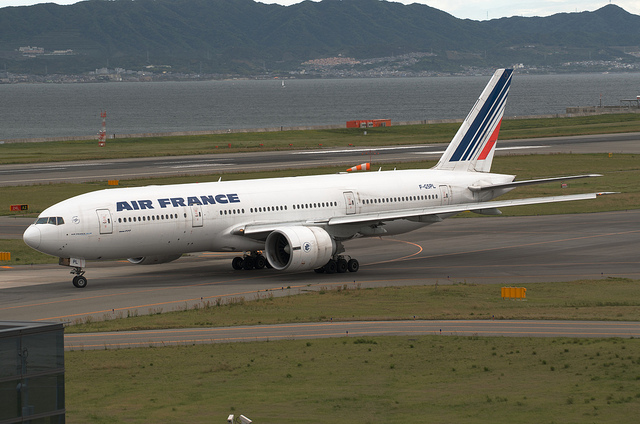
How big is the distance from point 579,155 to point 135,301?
274ft

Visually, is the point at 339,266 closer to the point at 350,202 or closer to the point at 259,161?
the point at 350,202

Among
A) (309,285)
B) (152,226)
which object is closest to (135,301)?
(152,226)

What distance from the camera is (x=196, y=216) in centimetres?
4791

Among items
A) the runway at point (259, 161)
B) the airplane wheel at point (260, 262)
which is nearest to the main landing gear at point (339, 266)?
the airplane wheel at point (260, 262)

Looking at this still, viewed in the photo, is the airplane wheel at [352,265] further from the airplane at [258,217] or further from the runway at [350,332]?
the runway at [350,332]

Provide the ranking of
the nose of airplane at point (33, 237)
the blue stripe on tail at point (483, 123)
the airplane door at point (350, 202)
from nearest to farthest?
the nose of airplane at point (33, 237), the airplane door at point (350, 202), the blue stripe on tail at point (483, 123)

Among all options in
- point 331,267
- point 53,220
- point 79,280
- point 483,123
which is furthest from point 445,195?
point 53,220

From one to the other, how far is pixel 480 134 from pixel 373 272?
52.6 feet

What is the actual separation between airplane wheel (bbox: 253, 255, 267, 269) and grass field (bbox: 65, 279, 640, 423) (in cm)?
1406

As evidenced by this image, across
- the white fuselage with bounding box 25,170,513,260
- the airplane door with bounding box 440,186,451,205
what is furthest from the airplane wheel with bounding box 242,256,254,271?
the airplane door with bounding box 440,186,451,205

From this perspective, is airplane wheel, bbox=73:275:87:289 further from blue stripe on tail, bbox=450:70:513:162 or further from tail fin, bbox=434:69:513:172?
blue stripe on tail, bbox=450:70:513:162

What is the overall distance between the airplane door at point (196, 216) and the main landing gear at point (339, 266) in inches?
294

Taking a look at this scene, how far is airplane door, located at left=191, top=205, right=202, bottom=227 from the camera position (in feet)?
157

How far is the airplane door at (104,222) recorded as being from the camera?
149 feet
